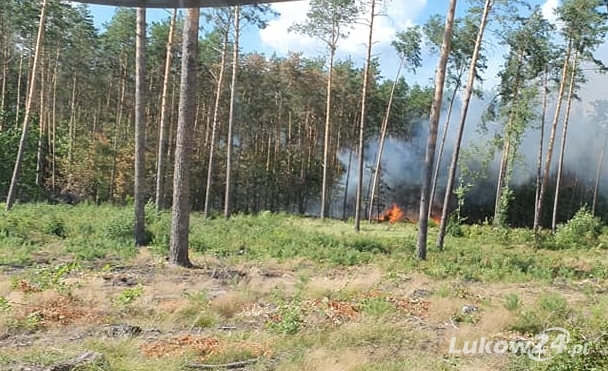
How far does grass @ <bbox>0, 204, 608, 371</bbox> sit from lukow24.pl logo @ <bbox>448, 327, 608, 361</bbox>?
0.11 meters

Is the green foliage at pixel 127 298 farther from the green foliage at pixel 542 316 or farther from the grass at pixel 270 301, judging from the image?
the green foliage at pixel 542 316

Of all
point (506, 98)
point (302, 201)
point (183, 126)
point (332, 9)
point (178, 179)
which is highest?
point (332, 9)

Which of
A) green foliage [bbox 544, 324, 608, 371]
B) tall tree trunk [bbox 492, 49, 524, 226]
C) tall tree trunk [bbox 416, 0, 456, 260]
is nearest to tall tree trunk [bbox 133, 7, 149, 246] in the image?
tall tree trunk [bbox 416, 0, 456, 260]

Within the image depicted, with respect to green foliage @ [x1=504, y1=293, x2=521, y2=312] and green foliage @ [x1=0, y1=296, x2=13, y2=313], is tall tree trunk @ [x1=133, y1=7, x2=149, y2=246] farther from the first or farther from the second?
green foliage @ [x1=504, y1=293, x2=521, y2=312]

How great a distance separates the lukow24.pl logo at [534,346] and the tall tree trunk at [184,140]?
6.26 meters

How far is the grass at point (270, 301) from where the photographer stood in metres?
4.68

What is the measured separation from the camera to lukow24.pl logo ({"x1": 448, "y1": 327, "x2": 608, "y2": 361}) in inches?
146

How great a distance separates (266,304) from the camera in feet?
23.1

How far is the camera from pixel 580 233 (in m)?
21.3

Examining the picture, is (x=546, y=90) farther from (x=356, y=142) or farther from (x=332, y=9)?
(x=356, y=142)

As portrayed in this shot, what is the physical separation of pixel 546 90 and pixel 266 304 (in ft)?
84.0

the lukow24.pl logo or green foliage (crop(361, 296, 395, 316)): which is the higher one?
the lukow24.pl logo

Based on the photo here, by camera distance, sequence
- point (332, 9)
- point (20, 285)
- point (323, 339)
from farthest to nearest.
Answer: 1. point (332, 9)
2. point (20, 285)
3. point (323, 339)

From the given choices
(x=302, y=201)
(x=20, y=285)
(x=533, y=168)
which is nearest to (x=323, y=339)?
(x=20, y=285)
